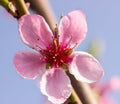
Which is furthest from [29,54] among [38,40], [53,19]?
[53,19]

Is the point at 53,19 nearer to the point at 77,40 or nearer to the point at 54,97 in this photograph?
the point at 77,40

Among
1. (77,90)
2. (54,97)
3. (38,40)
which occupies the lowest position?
(77,90)

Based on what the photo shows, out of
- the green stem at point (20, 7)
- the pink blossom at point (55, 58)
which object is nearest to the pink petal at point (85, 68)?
Result: the pink blossom at point (55, 58)

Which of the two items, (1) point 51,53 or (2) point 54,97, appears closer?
(2) point 54,97

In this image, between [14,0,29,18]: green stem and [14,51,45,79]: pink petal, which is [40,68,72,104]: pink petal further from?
[14,0,29,18]: green stem

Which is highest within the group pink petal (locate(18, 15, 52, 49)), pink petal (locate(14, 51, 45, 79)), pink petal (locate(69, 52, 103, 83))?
pink petal (locate(18, 15, 52, 49))

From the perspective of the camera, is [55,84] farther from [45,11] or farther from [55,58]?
[45,11]

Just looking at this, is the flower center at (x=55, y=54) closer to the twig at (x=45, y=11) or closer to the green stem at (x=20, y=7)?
the twig at (x=45, y=11)

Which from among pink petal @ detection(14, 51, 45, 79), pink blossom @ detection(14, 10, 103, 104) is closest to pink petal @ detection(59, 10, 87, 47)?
pink blossom @ detection(14, 10, 103, 104)
